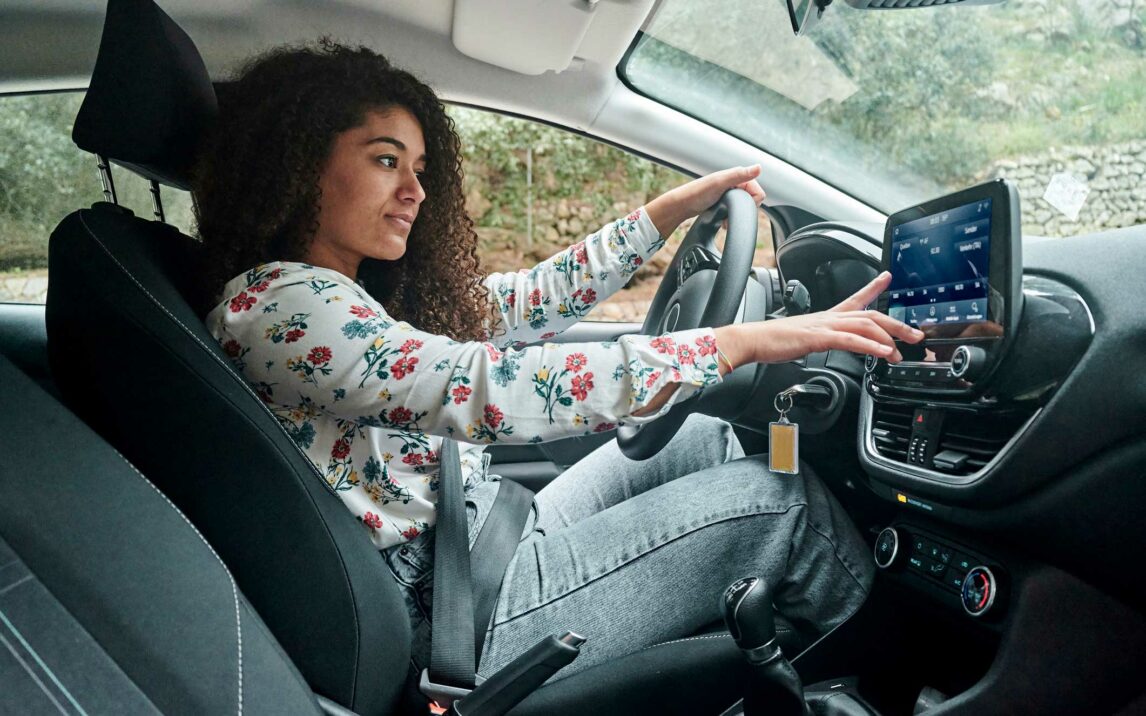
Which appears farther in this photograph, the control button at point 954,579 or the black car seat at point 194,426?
the control button at point 954,579

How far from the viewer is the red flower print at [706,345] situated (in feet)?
3.08

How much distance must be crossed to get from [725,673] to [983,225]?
2.05ft

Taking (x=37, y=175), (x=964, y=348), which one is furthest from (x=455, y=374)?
(x=37, y=175)

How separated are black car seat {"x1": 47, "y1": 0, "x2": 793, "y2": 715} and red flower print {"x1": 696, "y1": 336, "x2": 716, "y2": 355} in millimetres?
430

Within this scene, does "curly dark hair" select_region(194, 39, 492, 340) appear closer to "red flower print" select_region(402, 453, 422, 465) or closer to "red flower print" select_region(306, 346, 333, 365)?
"red flower print" select_region(306, 346, 333, 365)

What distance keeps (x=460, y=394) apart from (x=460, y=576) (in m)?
0.25

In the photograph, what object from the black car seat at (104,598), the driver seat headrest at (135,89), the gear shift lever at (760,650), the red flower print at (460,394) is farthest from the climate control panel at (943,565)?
the driver seat headrest at (135,89)

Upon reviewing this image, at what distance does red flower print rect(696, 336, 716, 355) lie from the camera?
3.08 ft

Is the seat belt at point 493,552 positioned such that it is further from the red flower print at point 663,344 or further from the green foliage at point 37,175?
the green foliage at point 37,175

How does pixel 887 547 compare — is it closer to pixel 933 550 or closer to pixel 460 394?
pixel 933 550

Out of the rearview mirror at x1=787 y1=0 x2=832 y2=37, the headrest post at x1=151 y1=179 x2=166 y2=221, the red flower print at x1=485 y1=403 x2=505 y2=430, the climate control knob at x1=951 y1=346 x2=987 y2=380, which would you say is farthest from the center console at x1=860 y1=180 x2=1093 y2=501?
the headrest post at x1=151 y1=179 x2=166 y2=221

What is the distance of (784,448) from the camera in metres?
1.13

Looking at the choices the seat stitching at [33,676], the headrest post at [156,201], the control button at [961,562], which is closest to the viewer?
the seat stitching at [33,676]

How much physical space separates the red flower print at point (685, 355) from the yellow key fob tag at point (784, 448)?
0.88 feet
